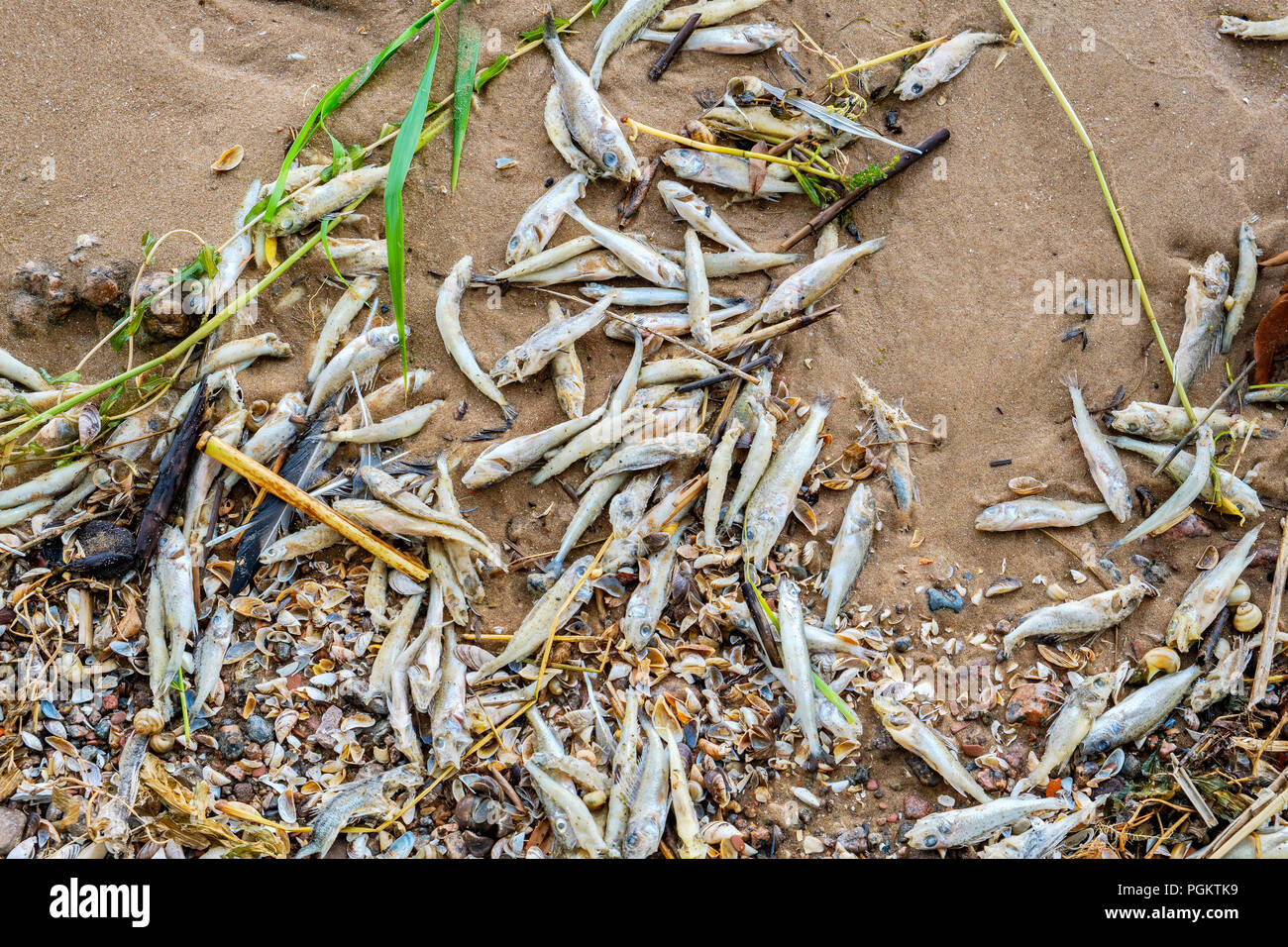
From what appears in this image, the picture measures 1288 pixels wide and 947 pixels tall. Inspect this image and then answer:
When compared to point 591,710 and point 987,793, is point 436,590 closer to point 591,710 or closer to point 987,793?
point 591,710

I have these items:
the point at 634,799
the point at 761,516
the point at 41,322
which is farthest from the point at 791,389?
the point at 41,322

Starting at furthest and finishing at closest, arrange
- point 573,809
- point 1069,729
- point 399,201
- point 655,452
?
point 655,452 → point 1069,729 → point 573,809 → point 399,201

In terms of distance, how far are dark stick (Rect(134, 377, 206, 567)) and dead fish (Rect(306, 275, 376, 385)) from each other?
1.55 ft

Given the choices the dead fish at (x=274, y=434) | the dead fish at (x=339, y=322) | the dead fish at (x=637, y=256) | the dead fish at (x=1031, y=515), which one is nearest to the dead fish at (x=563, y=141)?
the dead fish at (x=637, y=256)

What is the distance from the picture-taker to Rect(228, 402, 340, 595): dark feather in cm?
312

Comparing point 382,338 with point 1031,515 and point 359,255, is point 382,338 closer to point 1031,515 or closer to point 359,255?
point 359,255

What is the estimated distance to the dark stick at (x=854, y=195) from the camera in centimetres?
337

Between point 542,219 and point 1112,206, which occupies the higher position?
point 1112,206

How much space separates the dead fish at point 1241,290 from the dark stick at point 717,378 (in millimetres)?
1953

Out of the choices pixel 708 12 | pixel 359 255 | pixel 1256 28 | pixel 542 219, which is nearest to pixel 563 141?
pixel 542 219

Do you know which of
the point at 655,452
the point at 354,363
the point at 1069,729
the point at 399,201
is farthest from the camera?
the point at 354,363

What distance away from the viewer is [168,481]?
3141 millimetres

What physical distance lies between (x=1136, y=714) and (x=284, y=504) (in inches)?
137

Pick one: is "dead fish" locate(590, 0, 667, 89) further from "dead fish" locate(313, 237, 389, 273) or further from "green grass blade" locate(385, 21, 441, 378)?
"dead fish" locate(313, 237, 389, 273)
